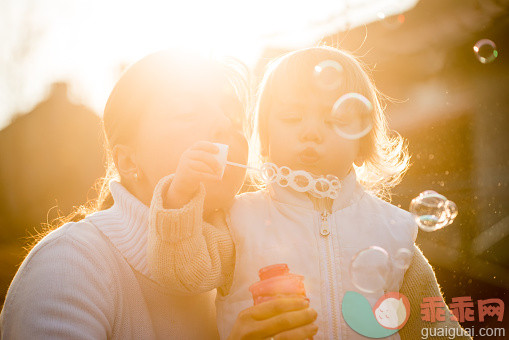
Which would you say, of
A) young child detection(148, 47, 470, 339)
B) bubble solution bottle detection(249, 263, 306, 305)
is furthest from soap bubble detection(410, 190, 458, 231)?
bubble solution bottle detection(249, 263, 306, 305)

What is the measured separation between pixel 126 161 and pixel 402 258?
0.79m

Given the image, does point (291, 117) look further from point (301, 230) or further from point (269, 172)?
point (301, 230)

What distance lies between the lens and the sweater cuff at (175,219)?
908 millimetres

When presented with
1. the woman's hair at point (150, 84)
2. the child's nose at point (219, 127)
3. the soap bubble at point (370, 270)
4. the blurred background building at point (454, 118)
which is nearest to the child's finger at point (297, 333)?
the soap bubble at point (370, 270)

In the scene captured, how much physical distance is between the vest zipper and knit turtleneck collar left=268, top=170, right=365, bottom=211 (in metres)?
0.04

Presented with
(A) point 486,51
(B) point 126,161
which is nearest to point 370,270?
(B) point 126,161

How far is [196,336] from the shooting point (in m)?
1.07

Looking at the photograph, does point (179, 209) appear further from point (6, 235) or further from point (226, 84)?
point (6, 235)

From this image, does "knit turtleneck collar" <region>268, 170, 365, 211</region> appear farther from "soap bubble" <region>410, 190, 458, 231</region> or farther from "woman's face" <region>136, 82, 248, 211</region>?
"soap bubble" <region>410, 190, 458, 231</region>

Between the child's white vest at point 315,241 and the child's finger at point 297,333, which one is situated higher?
the child's white vest at point 315,241

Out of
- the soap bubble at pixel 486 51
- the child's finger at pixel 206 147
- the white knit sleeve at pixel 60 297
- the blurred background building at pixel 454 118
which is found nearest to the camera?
the white knit sleeve at pixel 60 297

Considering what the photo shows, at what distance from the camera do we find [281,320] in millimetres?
852

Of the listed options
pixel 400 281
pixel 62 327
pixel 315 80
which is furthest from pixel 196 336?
pixel 315 80

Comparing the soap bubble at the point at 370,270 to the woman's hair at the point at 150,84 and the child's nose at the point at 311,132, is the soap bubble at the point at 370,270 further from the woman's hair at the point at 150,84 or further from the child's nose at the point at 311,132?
the woman's hair at the point at 150,84
